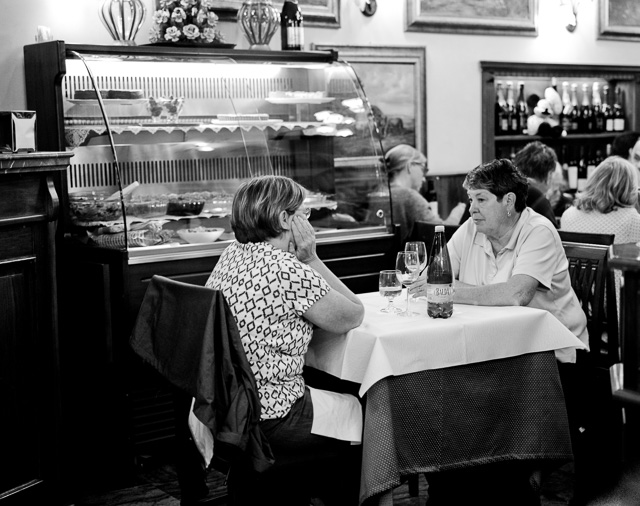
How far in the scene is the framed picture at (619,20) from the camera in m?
7.75

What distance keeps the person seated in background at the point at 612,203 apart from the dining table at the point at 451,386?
1.47 m

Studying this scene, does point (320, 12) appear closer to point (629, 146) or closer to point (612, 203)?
point (612, 203)

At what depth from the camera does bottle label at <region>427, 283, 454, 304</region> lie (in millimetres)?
3332

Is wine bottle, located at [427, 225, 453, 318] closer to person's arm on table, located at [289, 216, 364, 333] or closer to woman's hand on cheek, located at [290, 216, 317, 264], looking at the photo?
person's arm on table, located at [289, 216, 364, 333]

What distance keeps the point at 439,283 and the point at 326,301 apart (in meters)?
0.49

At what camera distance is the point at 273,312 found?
3018 mm

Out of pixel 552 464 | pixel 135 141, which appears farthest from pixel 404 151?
pixel 552 464

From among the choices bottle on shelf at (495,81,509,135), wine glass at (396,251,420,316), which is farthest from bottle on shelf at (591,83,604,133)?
wine glass at (396,251,420,316)

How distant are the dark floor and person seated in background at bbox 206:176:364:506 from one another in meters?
0.85

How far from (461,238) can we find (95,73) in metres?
2.03

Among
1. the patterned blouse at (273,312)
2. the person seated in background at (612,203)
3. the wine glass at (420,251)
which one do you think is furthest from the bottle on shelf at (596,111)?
the patterned blouse at (273,312)

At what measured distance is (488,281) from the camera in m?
3.91

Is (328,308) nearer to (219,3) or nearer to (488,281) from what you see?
(488,281)

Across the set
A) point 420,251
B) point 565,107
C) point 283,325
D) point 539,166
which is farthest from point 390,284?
point 565,107
